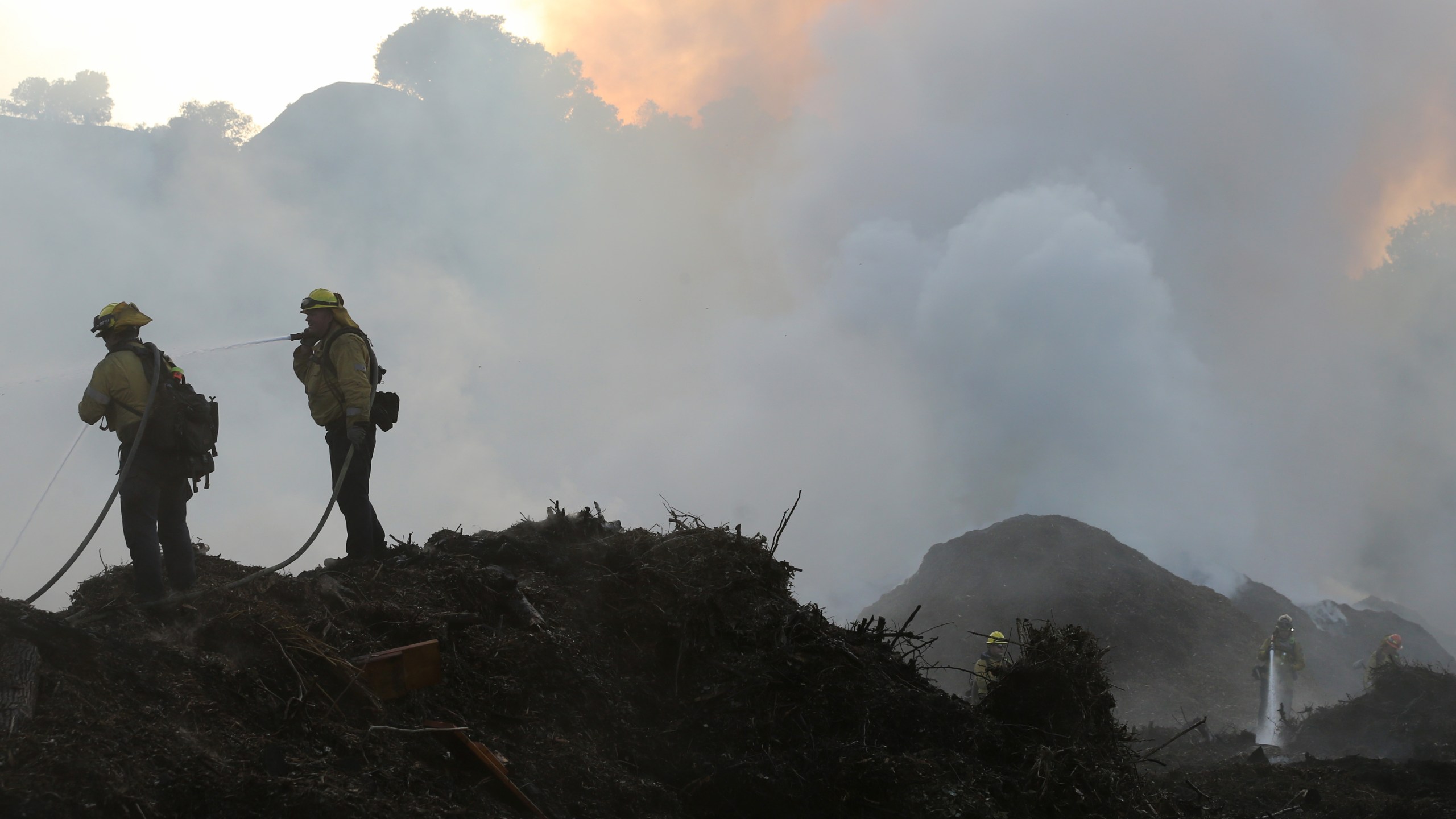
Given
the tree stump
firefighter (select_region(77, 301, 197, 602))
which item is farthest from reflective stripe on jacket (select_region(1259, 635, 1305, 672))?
the tree stump

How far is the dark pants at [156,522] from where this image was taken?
17.8 feet

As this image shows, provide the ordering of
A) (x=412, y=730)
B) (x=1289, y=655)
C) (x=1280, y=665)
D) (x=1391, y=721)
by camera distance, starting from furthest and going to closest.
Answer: (x=1280, y=665), (x=1289, y=655), (x=1391, y=721), (x=412, y=730)

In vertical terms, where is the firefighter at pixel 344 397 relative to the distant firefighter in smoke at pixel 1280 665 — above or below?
below

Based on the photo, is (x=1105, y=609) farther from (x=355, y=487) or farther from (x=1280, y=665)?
(x=355, y=487)

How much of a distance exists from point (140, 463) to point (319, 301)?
1.67m

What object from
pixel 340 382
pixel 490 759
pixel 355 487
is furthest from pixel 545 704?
pixel 340 382

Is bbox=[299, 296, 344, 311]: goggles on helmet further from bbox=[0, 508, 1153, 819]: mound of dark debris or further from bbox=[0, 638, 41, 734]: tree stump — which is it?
bbox=[0, 638, 41, 734]: tree stump

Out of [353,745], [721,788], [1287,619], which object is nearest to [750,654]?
[721,788]

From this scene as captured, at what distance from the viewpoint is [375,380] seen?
688 centimetres

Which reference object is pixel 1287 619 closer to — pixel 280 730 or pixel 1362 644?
pixel 280 730

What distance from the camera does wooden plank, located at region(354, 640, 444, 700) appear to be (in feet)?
16.1

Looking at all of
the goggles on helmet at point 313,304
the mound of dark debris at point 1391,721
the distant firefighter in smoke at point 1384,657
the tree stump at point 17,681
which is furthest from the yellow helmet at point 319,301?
the distant firefighter in smoke at point 1384,657

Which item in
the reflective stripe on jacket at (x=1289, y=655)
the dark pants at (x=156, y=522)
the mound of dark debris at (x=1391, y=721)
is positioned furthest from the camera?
the reflective stripe on jacket at (x=1289, y=655)

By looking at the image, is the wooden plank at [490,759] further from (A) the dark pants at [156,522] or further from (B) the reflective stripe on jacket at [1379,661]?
(B) the reflective stripe on jacket at [1379,661]
